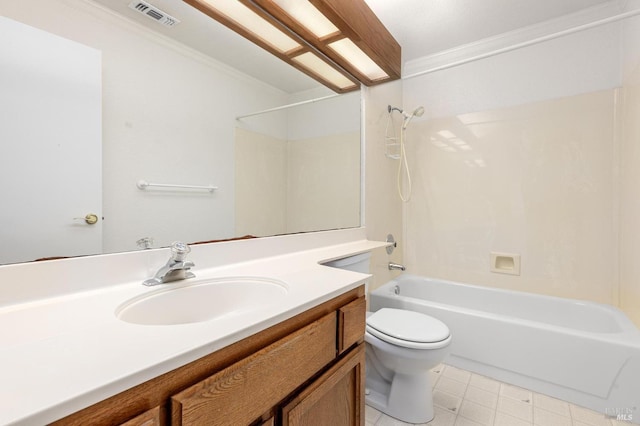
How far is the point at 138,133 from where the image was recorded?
92 cm

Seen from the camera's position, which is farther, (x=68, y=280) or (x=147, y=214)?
(x=147, y=214)

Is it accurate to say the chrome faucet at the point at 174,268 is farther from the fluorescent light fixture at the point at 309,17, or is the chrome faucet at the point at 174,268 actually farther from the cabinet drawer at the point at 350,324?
the fluorescent light fixture at the point at 309,17

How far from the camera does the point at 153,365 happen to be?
0.41 m

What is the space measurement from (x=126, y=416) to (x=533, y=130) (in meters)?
2.56

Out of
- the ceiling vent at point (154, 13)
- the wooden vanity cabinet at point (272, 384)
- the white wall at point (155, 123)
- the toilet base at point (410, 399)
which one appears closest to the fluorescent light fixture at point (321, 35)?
the ceiling vent at point (154, 13)

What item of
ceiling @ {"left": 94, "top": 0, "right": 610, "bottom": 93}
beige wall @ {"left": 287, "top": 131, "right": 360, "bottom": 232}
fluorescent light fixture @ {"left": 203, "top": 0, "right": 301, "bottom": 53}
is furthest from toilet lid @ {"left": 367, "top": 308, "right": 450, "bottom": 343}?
fluorescent light fixture @ {"left": 203, "top": 0, "right": 301, "bottom": 53}

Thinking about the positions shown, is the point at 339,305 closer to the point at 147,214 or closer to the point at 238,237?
the point at 238,237

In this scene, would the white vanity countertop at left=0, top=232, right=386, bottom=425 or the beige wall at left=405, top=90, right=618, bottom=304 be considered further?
the beige wall at left=405, top=90, right=618, bottom=304

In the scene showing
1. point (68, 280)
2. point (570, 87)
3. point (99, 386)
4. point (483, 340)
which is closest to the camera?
point (99, 386)

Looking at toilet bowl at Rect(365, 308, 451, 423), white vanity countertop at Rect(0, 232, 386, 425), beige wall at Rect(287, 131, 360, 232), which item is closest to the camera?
white vanity countertop at Rect(0, 232, 386, 425)

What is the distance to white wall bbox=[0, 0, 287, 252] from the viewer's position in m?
0.83

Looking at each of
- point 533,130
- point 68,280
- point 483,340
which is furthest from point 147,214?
point 533,130

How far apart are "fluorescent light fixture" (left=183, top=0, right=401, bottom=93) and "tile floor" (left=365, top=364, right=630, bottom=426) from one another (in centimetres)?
184

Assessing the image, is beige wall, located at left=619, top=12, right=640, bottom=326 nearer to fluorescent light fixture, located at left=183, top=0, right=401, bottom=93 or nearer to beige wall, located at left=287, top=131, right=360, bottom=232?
fluorescent light fixture, located at left=183, top=0, right=401, bottom=93
